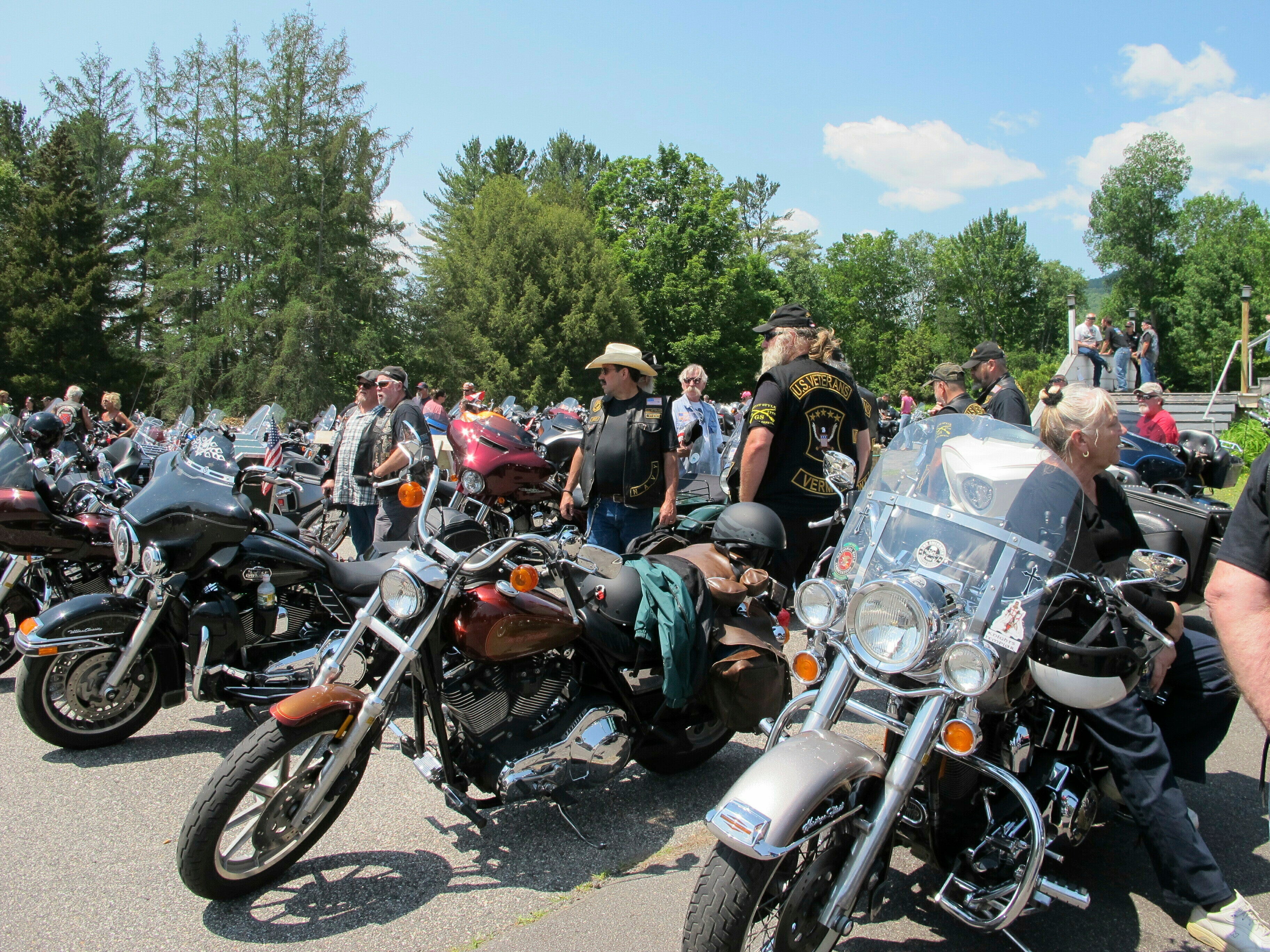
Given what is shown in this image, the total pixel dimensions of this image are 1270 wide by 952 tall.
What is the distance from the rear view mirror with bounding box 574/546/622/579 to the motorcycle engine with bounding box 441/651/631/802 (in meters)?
0.46

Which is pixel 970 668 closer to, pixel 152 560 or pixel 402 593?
pixel 402 593

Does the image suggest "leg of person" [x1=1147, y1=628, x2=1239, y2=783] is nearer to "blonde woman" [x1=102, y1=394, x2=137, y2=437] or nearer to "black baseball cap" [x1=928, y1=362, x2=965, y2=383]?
"black baseball cap" [x1=928, y1=362, x2=965, y2=383]

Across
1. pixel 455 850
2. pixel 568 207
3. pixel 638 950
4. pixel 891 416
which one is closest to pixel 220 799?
pixel 455 850

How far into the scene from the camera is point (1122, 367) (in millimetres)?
21797

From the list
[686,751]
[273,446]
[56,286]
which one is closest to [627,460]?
[686,751]

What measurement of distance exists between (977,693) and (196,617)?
10.3ft

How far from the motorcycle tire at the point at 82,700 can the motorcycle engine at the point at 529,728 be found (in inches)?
68.4

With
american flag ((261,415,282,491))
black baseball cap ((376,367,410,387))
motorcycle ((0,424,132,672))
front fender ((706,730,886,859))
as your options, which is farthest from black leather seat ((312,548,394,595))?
american flag ((261,415,282,491))

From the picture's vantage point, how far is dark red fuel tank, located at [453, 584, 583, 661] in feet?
9.72

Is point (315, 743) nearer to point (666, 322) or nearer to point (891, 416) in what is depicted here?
point (891, 416)

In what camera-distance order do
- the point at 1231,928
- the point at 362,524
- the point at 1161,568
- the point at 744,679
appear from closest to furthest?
1. the point at 1231,928
2. the point at 1161,568
3. the point at 744,679
4. the point at 362,524

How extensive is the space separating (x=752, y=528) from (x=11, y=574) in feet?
12.6

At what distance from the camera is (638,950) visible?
2.50 metres

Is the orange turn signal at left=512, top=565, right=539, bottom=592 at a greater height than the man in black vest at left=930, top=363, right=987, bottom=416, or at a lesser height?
lesser
